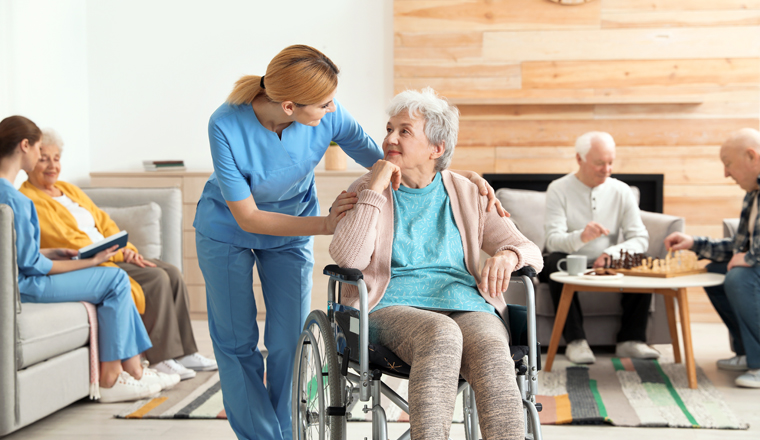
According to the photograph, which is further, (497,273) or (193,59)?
(193,59)

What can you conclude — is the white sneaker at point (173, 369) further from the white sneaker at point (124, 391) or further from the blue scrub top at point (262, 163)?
the blue scrub top at point (262, 163)

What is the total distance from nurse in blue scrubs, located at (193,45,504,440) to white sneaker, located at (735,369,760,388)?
1.74 m

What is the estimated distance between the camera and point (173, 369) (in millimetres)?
2906

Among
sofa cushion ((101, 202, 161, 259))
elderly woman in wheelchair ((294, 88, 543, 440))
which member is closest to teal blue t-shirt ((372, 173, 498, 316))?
elderly woman in wheelchair ((294, 88, 543, 440))

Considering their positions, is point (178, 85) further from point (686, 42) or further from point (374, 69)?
point (686, 42)

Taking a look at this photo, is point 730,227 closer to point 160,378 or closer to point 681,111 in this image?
point 681,111

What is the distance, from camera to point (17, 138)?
95.7 inches

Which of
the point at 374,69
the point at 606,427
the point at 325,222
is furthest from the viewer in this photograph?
the point at 374,69

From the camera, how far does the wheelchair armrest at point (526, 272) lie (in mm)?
1609

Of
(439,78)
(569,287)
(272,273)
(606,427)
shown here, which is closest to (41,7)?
(439,78)

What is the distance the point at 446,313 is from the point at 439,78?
2.88 m

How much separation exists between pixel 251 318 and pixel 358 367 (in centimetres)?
43

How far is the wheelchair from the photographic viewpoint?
1460 millimetres

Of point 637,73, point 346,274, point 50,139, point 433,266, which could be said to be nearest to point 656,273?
point 433,266
